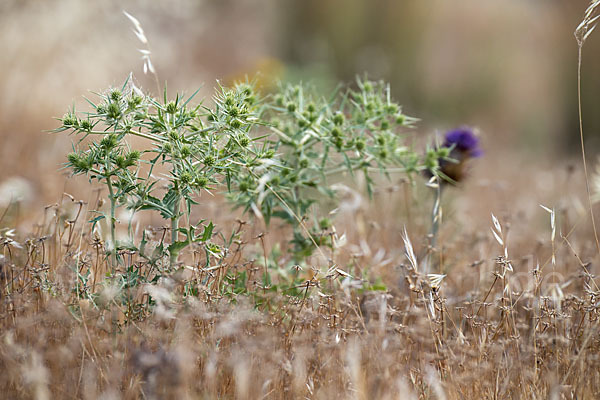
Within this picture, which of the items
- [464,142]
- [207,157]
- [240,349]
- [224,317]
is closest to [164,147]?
[207,157]

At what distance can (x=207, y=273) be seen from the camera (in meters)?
2.08

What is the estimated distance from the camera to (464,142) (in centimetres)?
308

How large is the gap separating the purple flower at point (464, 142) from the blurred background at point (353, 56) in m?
2.66

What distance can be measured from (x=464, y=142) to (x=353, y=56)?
756 cm

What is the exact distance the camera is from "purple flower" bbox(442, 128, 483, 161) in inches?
121

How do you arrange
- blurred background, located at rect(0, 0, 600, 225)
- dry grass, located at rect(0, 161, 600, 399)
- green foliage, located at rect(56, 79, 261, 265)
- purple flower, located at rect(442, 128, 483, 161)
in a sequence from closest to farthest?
dry grass, located at rect(0, 161, 600, 399) < green foliage, located at rect(56, 79, 261, 265) < purple flower, located at rect(442, 128, 483, 161) < blurred background, located at rect(0, 0, 600, 225)

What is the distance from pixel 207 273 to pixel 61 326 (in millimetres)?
521

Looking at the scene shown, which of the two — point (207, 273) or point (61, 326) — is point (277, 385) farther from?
point (61, 326)

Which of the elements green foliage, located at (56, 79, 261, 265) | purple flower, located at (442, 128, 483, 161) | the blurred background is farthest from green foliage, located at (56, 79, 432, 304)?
the blurred background

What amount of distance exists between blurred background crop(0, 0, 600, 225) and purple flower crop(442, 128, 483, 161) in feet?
8.71

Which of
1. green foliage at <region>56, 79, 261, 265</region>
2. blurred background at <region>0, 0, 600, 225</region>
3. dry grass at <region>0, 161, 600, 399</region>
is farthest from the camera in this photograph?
blurred background at <region>0, 0, 600, 225</region>

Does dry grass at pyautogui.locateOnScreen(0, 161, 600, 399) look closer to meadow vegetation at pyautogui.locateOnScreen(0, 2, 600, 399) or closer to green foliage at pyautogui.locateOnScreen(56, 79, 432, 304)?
meadow vegetation at pyautogui.locateOnScreen(0, 2, 600, 399)

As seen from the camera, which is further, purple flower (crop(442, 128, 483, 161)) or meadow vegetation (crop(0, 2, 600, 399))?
purple flower (crop(442, 128, 483, 161))

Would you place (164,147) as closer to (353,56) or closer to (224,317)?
(224,317)
